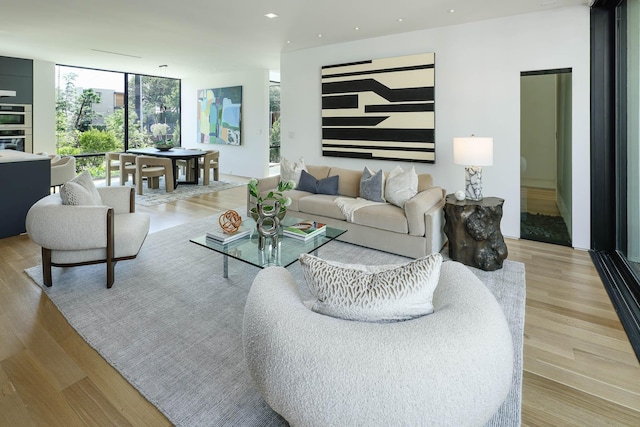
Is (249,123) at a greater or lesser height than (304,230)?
greater

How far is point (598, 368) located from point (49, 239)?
3.78 metres

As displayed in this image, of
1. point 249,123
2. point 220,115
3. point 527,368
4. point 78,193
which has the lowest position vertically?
point 527,368

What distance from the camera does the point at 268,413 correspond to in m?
1.65

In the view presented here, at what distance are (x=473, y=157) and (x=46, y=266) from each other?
155 inches

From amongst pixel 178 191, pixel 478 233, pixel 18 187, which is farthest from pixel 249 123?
pixel 478 233

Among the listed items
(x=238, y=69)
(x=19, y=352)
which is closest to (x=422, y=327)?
(x=19, y=352)

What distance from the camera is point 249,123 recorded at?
29.6ft

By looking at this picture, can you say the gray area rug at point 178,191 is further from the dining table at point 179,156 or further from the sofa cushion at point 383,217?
the sofa cushion at point 383,217

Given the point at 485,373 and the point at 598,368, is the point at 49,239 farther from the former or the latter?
the point at 598,368

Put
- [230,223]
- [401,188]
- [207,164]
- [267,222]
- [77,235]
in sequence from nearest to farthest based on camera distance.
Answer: [77,235] < [267,222] < [230,223] < [401,188] < [207,164]

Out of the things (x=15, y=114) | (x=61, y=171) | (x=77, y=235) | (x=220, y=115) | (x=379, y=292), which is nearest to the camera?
(x=379, y=292)

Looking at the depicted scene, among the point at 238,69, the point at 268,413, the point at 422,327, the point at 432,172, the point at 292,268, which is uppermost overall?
the point at 238,69

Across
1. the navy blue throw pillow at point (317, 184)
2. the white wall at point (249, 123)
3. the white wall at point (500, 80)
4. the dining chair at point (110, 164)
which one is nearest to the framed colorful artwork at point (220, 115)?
the white wall at point (249, 123)

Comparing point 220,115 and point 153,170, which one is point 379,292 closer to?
point 153,170
